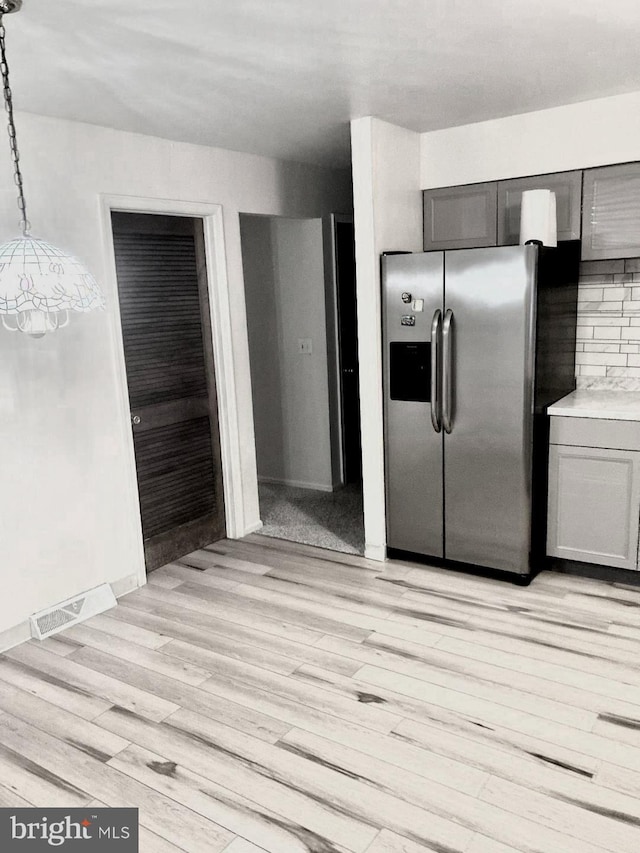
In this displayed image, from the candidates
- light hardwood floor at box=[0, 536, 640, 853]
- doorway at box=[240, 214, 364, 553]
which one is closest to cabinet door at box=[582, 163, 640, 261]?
light hardwood floor at box=[0, 536, 640, 853]

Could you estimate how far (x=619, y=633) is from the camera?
10.3 feet

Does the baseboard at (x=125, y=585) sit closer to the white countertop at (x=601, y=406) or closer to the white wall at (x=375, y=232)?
the white wall at (x=375, y=232)

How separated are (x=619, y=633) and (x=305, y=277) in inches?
131

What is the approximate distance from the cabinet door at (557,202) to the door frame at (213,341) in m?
1.62

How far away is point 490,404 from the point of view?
359cm

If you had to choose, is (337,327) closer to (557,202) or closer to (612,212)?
(557,202)

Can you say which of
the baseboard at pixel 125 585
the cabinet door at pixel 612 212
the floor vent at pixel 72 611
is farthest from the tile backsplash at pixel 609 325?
the floor vent at pixel 72 611

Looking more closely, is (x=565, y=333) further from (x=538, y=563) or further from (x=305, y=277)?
(x=305, y=277)

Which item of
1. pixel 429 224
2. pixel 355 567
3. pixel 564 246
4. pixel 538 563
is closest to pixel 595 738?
pixel 538 563

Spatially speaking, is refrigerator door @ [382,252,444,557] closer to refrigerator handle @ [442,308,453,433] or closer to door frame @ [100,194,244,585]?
refrigerator handle @ [442,308,453,433]

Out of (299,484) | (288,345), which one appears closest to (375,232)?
(288,345)

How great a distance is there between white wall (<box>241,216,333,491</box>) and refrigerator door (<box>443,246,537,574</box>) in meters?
1.82

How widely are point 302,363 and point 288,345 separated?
0.63 ft

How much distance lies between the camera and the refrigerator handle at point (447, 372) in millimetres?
3592
